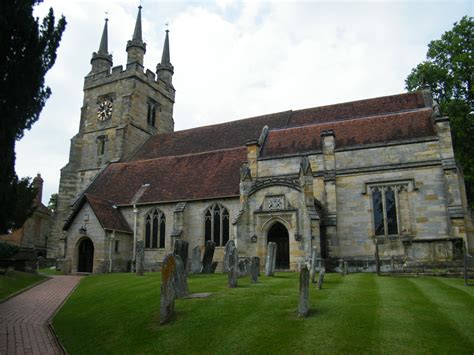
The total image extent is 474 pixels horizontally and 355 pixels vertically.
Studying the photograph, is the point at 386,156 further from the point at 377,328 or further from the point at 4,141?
the point at 4,141

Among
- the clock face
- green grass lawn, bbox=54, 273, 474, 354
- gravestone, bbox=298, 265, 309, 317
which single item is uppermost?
the clock face

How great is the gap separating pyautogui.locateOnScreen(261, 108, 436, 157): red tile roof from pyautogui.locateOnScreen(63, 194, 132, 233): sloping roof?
11028 millimetres

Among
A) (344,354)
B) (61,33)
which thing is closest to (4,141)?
(61,33)

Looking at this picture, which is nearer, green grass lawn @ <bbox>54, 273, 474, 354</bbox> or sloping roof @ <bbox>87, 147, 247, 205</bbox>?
green grass lawn @ <bbox>54, 273, 474, 354</bbox>

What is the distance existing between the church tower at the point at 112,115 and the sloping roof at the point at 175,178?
5720 millimetres

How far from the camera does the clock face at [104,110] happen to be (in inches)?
1692

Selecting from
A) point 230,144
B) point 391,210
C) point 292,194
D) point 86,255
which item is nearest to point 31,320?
point 292,194

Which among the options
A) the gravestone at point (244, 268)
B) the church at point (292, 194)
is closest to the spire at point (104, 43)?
the church at point (292, 194)

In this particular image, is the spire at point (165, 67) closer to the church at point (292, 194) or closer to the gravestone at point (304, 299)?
the church at point (292, 194)

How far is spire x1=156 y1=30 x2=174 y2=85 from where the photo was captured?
1898 inches

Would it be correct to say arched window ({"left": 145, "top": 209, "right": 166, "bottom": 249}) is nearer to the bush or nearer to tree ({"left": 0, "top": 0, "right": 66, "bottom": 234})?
the bush

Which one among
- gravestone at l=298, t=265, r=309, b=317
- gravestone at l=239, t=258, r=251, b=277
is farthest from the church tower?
gravestone at l=298, t=265, r=309, b=317

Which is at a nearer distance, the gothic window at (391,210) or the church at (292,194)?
the church at (292,194)

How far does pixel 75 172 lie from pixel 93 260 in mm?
17243
